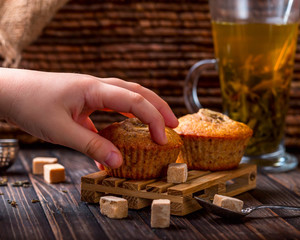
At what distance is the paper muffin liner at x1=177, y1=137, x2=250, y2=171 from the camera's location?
1292 millimetres

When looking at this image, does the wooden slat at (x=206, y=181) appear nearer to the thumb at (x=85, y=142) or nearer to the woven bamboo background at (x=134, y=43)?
the thumb at (x=85, y=142)

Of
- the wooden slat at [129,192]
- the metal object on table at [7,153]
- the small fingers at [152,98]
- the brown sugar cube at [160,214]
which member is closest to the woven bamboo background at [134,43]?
the metal object on table at [7,153]

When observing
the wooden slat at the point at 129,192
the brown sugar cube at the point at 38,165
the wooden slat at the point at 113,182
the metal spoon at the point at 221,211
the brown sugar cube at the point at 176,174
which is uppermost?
the brown sugar cube at the point at 176,174

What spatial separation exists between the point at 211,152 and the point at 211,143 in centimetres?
2

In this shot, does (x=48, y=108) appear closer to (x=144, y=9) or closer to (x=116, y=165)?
(x=116, y=165)

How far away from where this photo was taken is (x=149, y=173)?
1.20 meters

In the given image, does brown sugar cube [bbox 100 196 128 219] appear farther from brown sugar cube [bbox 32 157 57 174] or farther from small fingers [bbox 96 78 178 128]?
brown sugar cube [bbox 32 157 57 174]

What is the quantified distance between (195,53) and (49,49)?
0.55m

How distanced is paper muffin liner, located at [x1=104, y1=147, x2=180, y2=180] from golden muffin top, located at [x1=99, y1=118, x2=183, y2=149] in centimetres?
1

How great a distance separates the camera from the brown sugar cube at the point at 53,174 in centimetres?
141

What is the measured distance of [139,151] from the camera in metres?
1.17

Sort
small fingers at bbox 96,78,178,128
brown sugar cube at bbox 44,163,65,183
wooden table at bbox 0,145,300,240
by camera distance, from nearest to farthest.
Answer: wooden table at bbox 0,145,300,240, small fingers at bbox 96,78,178,128, brown sugar cube at bbox 44,163,65,183

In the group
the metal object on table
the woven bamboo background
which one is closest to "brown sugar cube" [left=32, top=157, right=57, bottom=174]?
the metal object on table

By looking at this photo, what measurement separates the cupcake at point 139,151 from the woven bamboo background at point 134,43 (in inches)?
28.7
